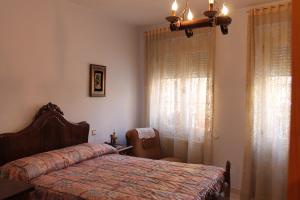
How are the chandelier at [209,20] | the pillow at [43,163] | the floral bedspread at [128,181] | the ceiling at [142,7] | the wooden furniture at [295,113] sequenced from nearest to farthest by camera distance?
Result: the wooden furniture at [295,113] → the chandelier at [209,20] → the floral bedspread at [128,181] → the pillow at [43,163] → the ceiling at [142,7]

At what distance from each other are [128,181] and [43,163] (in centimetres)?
89

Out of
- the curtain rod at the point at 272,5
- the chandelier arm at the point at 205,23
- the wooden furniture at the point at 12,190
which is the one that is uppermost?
the curtain rod at the point at 272,5

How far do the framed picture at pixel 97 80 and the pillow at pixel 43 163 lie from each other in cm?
96

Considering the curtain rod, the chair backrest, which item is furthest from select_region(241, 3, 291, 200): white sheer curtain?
the chair backrest

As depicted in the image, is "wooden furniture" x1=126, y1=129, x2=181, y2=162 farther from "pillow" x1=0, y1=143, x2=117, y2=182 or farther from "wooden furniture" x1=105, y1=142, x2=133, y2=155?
"pillow" x1=0, y1=143, x2=117, y2=182

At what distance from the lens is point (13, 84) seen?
2688 millimetres

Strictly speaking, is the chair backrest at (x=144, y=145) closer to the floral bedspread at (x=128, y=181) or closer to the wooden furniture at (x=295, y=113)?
the floral bedspread at (x=128, y=181)

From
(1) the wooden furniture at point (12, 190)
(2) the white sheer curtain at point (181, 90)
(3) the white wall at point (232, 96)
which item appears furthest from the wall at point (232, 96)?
(1) the wooden furniture at point (12, 190)

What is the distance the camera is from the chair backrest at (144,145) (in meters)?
3.84

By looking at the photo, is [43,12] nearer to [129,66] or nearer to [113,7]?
[113,7]

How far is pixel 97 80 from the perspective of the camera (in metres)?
3.71

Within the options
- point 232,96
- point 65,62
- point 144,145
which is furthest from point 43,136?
point 232,96

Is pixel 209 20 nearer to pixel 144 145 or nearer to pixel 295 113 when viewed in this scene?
pixel 295 113

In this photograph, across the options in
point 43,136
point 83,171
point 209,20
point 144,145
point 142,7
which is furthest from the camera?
point 144,145
